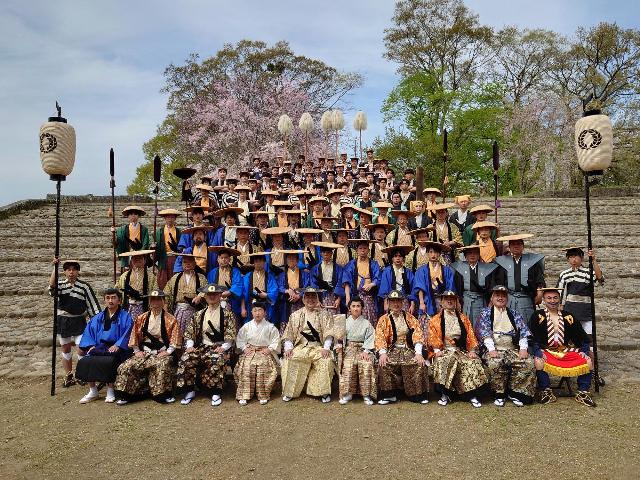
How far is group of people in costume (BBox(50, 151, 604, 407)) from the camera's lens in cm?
545

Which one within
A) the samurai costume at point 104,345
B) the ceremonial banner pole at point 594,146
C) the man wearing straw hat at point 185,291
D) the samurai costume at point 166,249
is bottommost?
the samurai costume at point 104,345

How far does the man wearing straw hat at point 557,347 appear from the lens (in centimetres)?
529

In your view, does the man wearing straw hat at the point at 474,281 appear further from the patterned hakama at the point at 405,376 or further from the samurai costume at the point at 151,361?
the samurai costume at the point at 151,361

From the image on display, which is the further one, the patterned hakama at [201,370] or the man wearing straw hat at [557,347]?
the patterned hakama at [201,370]

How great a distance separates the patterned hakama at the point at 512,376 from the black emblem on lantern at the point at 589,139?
2.62 m

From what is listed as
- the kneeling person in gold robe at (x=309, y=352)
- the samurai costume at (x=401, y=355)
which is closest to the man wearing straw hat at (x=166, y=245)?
the kneeling person in gold robe at (x=309, y=352)

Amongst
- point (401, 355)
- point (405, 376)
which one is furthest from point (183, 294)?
point (405, 376)

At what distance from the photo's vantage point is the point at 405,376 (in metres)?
5.45

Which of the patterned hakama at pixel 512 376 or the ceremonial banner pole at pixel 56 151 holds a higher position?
the ceremonial banner pole at pixel 56 151

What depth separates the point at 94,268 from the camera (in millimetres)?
11430

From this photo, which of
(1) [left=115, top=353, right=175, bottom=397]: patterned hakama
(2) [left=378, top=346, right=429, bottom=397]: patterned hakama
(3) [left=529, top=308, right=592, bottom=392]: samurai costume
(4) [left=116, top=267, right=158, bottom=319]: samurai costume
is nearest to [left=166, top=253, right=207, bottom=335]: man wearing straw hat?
(4) [left=116, top=267, right=158, bottom=319]: samurai costume

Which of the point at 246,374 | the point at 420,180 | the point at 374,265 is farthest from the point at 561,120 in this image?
the point at 246,374

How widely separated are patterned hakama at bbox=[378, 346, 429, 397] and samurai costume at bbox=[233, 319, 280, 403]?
128 centimetres

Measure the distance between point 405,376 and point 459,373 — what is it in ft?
2.00
